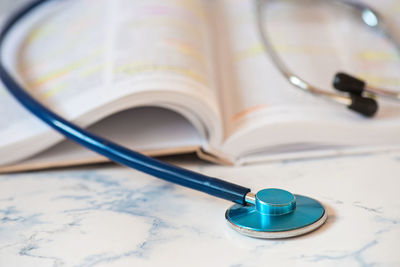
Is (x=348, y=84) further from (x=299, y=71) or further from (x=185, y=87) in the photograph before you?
(x=185, y=87)

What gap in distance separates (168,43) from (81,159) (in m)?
0.26

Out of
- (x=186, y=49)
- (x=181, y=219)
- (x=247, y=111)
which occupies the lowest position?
(x=181, y=219)

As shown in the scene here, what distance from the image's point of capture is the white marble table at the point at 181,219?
23.0 inches

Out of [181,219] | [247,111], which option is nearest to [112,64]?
[247,111]

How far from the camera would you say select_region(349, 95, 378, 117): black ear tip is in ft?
2.97

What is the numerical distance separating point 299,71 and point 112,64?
1.21 ft

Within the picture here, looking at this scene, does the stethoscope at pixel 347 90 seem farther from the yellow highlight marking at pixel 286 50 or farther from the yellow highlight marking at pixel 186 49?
the yellow highlight marking at pixel 186 49

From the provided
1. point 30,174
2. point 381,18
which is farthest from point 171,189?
point 381,18

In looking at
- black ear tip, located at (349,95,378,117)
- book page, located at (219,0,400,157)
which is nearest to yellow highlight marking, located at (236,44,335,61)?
book page, located at (219,0,400,157)

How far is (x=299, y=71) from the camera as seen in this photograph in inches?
40.6

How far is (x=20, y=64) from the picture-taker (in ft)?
3.63

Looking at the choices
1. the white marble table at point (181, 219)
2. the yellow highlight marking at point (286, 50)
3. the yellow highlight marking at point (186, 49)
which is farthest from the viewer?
the yellow highlight marking at point (286, 50)

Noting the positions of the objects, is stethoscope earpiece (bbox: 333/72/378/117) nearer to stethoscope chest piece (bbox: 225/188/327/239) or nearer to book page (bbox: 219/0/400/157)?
book page (bbox: 219/0/400/157)

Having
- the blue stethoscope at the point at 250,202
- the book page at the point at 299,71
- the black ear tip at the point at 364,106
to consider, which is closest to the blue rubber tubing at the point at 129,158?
the blue stethoscope at the point at 250,202
